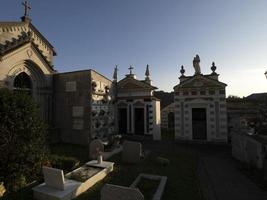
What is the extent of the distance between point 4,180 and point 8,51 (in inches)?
324

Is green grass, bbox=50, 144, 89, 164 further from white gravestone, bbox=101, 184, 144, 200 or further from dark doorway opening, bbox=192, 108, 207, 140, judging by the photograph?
dark doorway opening, bbox=192, 108, 207, 140

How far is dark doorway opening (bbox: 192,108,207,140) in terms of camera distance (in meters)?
16.6

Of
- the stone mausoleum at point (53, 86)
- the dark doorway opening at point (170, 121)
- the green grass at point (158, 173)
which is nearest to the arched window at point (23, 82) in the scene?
the stone mausoleum at point (53, 86)

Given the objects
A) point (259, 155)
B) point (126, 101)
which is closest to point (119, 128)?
point (126, 101)

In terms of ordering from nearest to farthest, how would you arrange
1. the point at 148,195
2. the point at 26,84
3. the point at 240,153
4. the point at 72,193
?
the point at 72,193 → the point at 148,195 → the point at 240,153 → the point at 26,84

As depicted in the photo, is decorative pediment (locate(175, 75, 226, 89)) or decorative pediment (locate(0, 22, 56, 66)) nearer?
decorative pediment (locate(0, 22, 56, 66))

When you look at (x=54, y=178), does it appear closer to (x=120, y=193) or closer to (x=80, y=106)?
(x=120, y=193)

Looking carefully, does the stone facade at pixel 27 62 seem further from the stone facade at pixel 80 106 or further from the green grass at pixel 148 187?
the green grass at pixel 148 187

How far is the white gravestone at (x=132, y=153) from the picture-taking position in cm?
980

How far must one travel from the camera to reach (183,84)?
55.6ft

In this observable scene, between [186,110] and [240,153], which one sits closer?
Answer: [240,153]

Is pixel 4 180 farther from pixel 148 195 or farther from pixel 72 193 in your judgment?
pixel 148 195

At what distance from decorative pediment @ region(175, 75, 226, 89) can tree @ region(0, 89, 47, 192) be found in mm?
12467

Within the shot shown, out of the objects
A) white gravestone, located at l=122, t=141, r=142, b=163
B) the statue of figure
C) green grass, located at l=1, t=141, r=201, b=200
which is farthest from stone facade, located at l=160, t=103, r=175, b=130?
white gravestone, located at l=122, t=141, r=142, b=163
